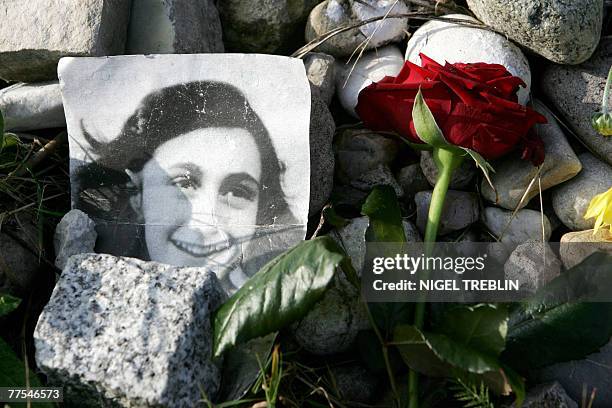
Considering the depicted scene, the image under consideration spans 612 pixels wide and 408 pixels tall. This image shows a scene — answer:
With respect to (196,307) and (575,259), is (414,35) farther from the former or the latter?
(196,307)

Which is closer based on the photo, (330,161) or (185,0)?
(330,161)

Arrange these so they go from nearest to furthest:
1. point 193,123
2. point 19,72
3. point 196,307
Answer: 1. point 196,307
2. point 193,123
3. point 19,72

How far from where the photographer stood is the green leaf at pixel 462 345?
105cm

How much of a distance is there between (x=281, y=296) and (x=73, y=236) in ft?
1.51

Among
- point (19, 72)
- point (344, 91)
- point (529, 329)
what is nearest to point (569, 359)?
point (529, 329)

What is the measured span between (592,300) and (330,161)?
52 cm

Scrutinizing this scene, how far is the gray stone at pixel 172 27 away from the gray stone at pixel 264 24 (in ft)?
0.19

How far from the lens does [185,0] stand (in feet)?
5.04

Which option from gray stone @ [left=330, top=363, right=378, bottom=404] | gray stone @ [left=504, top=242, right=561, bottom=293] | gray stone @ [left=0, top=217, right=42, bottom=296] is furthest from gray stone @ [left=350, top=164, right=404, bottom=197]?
gray stone @ [left=0, top=217, right=42, bottom=296]

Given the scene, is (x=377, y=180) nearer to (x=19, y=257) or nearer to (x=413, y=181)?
(x=413, y=181)

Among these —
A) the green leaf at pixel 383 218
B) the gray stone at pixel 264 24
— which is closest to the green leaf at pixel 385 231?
the green leaf at pixel 383 218

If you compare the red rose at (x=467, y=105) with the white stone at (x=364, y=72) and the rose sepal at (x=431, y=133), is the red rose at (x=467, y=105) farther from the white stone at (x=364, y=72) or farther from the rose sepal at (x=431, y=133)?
the white stone at (x=364, y=72)

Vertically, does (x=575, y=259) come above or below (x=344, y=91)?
below

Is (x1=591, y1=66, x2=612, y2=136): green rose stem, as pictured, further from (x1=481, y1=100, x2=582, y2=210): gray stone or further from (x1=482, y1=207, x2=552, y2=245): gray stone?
(x1=482, y1=207, x2=552, y2=245): gray stone
